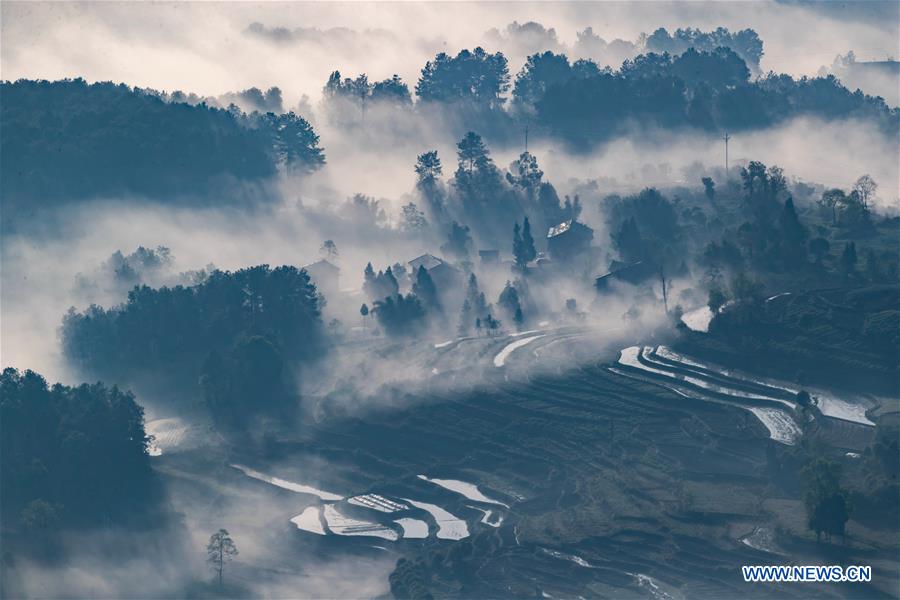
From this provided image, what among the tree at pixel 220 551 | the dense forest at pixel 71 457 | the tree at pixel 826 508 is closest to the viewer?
the tree at pixel 826 508

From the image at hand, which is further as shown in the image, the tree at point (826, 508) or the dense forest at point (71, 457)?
the dense forest at point (71, 457)

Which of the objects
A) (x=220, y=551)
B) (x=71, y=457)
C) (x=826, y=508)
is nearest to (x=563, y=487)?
(x=826, y=508)

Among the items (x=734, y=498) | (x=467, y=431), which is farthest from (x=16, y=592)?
(x=734, y=498)

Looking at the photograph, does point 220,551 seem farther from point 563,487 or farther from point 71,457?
point 563,487

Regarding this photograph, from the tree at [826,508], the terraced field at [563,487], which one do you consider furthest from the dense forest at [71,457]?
the tree at [826,508]

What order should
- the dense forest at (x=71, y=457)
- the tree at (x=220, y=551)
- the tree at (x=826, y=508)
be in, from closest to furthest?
1. the tree at (x=826, y=508)
2. the tree at (x=220, y=551)
3. the dense forest at (x=71, y=457)

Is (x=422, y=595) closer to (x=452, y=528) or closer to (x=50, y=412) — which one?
(x=452, y=528)

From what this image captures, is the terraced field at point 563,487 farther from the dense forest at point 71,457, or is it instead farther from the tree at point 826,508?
the dense forest at point 71,457

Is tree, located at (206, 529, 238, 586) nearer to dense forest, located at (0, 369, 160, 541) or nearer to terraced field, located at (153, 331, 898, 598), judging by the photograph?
terraced field, located at (153, 331, 898, 598)

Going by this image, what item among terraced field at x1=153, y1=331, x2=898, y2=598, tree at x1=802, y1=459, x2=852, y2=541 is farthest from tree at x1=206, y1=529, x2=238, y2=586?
tree at x1=802, y1=459, x2=852, y2=541
